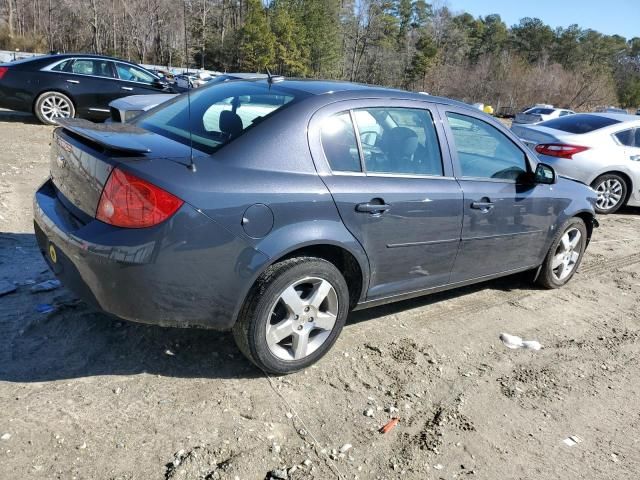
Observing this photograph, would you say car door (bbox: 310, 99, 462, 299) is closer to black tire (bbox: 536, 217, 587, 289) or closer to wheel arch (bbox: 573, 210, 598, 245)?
black tire (bbox: 536, 217, 587, 289)

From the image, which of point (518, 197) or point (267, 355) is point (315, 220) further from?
point (518, 197)

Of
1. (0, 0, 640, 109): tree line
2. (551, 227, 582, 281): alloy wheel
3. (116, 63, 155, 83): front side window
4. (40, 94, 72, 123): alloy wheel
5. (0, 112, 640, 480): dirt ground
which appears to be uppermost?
(0, 0, 640, 109): tree line

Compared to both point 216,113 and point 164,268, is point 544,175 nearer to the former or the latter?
point 216,113

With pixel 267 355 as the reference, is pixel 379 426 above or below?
below

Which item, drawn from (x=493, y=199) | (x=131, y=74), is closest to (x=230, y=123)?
(x=493, y=199)

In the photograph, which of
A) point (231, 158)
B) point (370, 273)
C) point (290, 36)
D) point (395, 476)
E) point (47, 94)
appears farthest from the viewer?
point (290, 36)

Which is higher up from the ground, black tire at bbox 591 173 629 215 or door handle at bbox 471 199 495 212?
door handle at bbox 471 199 495 212

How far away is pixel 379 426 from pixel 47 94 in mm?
10014

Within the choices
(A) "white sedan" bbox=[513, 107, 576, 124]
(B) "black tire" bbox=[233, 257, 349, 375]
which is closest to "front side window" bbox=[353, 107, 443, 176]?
(B) "black tire" bbox=[233, 257, 349, 375]

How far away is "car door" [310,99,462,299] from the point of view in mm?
3018

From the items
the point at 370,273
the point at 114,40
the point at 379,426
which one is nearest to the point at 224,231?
the point at 370,273

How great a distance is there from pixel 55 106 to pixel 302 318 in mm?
9503

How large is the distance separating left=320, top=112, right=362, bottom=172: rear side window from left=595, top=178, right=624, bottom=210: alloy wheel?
21.5 ft

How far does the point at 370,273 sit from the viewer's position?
3.21 m
